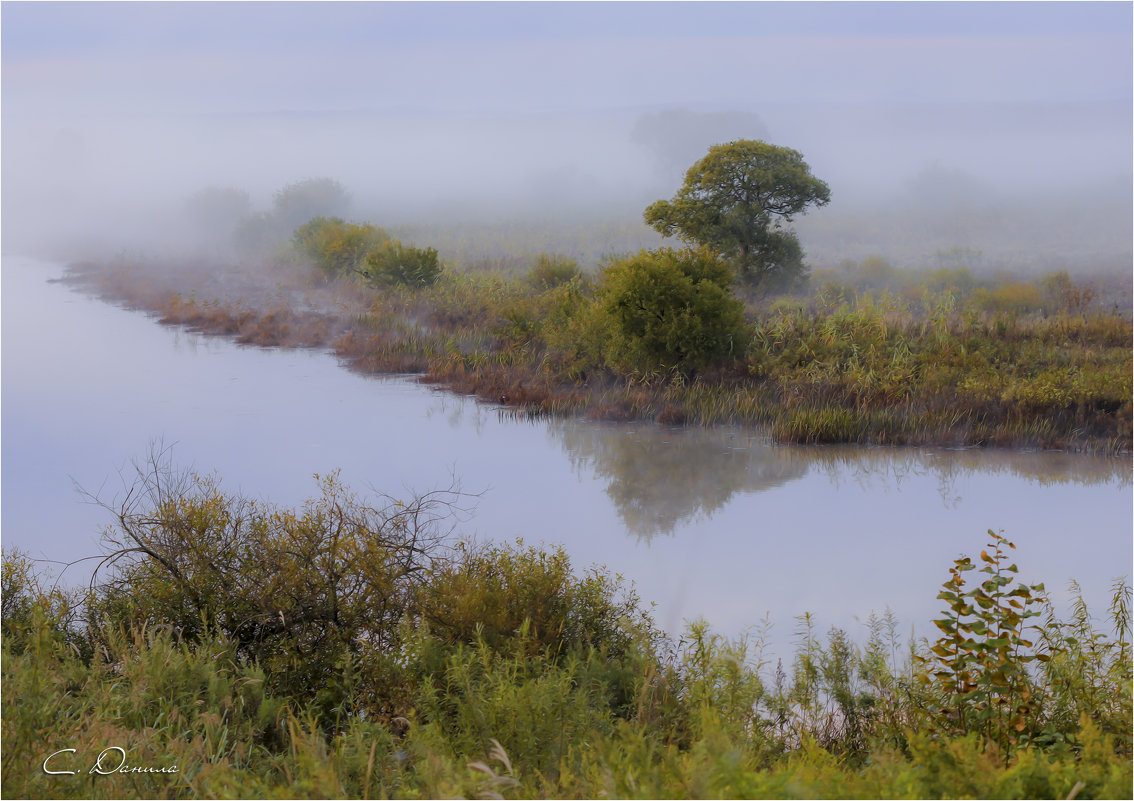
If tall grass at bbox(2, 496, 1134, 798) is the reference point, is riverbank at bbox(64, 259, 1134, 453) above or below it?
above

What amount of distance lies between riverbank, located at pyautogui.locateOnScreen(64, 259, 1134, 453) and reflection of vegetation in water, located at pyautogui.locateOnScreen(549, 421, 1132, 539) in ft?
1.47

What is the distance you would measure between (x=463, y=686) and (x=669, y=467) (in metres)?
5.12

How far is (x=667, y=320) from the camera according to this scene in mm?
11969

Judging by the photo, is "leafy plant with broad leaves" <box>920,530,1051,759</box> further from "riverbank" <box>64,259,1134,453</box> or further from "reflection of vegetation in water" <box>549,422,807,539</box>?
"riverbank" <box>64,259,1134,453</box>

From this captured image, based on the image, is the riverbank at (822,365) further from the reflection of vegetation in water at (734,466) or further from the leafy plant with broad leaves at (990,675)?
the leafy plant with broad leaves at (990,675)

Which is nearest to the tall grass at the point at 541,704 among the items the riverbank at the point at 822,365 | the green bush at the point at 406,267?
the riverbank at the point at 822,365

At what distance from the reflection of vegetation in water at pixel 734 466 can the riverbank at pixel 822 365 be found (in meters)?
0.45

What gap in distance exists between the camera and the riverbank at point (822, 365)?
1014 cm

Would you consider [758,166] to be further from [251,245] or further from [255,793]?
[251,245]

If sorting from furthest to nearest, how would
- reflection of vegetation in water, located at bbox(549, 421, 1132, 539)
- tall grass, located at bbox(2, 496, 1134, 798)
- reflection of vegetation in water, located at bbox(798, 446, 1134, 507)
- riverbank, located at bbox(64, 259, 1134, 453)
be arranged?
riverbank, located at bbox(64, 259, 1134, 453) → reflection of vegetation in water, located at bbox(798, 446, 1134, 507) → reflection of vegetation in water, located at bbox(549, 421, 1132, 539) → tall grass, located at bbox(2, 496, 1134, 798)

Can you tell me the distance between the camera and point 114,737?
3379mm

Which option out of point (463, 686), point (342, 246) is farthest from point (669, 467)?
Answer: point (342, 246)

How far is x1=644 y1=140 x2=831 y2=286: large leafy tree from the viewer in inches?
632

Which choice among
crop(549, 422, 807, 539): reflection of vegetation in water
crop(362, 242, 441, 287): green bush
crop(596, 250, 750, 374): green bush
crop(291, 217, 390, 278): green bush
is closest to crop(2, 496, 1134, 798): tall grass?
crop(549, 422, 807, 539): reflection of vegetation in water
